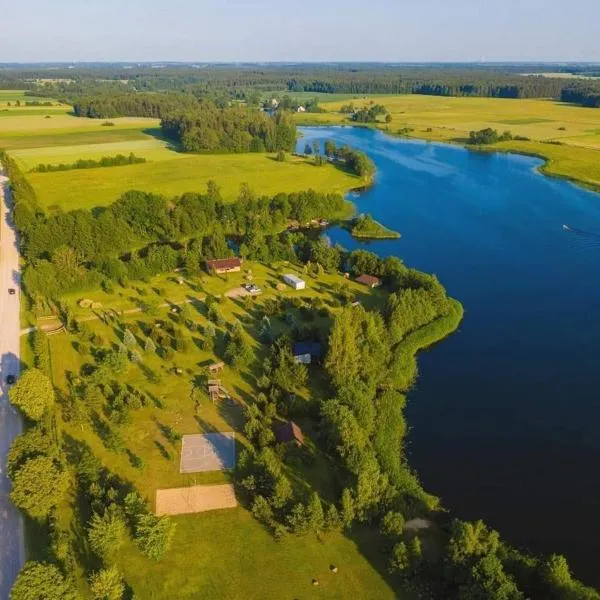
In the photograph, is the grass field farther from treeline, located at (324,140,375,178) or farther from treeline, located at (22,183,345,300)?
treeline, located at (22,183,345,300)

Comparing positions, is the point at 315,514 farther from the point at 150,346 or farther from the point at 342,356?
the point at 150,346

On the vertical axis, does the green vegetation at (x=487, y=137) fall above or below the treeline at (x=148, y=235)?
above

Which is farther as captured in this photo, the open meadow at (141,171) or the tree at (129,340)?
the open meadow at (141,171)

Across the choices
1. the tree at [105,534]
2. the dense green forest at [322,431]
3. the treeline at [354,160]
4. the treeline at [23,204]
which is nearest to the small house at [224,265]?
the dense green forest at [322,431]

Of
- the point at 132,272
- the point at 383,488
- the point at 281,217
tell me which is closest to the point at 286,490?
the point at 383,488

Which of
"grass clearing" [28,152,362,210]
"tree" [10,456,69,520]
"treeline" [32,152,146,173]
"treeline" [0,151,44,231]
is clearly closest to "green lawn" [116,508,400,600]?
"tree" [10,456,69,520]

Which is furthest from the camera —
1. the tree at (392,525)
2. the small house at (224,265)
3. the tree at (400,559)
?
the small house at (224,265)

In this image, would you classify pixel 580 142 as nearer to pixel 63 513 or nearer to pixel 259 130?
pixel 259 130

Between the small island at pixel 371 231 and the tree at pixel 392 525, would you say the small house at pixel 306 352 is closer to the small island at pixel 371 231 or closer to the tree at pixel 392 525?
the tree at pixel 392 525
